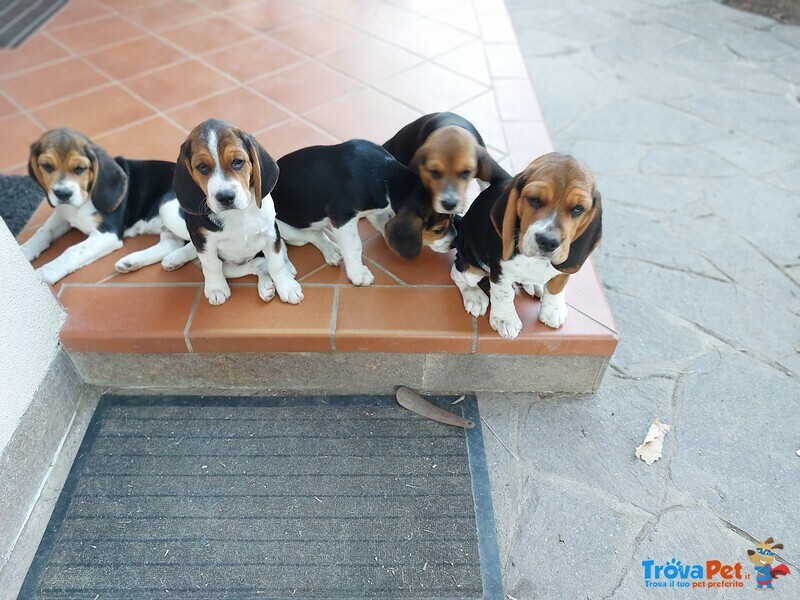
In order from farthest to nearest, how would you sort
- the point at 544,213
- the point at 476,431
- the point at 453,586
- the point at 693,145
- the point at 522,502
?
1. the point at 693,145
2. the point at 476,431
3. the point at 522,502
4. the point at 453,586
5. the point at 544,213

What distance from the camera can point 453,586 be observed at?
7.71ft

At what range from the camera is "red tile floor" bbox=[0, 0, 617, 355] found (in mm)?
2871

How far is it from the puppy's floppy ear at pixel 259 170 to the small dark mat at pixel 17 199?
2063 mm

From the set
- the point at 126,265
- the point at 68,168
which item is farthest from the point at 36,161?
the point at 126,265

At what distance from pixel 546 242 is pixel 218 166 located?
4.48 ft

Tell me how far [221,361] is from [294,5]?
4.94 metres

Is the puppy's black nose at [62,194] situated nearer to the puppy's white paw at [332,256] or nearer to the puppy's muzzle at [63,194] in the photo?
the puppy's muzzle at [63,194]

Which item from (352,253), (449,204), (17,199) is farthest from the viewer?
(17,199)

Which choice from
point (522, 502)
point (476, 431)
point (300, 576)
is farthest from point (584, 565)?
point (300, 576)

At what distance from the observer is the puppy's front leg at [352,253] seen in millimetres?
2865

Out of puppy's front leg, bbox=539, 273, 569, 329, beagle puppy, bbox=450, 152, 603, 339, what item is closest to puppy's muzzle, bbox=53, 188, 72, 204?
beagle puppy, bbox=450, 152, 603, 339

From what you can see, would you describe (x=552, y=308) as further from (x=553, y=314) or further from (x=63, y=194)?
(x=63, y=194)

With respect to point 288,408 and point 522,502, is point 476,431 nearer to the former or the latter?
point 522,502

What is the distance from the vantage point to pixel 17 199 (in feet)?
12.0
